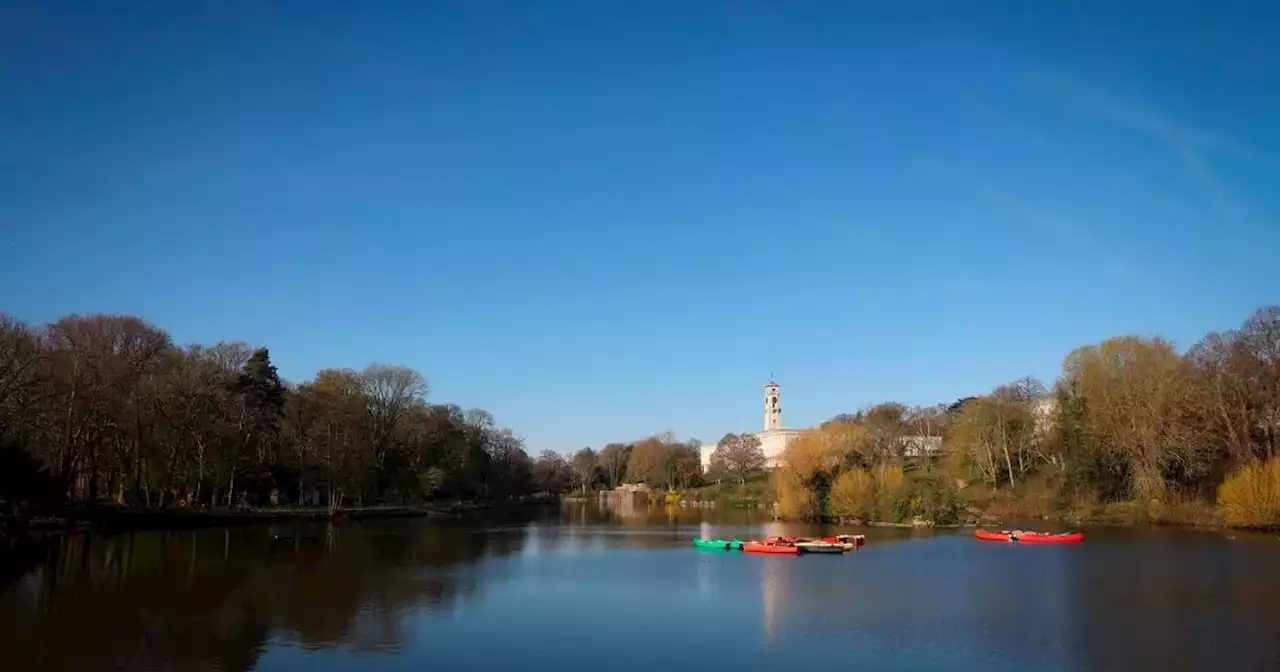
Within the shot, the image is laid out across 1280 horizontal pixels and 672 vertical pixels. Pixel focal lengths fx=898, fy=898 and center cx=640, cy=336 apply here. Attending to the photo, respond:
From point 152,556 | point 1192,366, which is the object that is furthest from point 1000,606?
point 1192,366

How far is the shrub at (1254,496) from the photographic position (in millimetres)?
44031

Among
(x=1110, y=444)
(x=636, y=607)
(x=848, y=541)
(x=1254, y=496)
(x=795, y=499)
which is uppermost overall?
(x=1110, y=444)

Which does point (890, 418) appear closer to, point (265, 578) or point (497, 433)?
point (497, 433)

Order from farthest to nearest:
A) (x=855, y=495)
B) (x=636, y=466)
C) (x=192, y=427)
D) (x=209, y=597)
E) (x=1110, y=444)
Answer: (x=636, y=466) → (x=855, y=495) → (x=1110, y=444) → (x=192, y=427) → (x=209, y=597)

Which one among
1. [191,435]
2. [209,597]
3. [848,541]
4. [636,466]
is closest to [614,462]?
[636,466]

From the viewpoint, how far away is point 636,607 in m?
24.7

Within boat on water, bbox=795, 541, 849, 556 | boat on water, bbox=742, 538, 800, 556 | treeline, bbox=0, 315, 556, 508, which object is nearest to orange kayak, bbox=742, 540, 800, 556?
boat on water, bbox=742, 538, 800, 556

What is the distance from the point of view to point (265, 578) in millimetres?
30109

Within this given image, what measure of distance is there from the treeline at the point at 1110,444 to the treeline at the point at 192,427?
1272 inches

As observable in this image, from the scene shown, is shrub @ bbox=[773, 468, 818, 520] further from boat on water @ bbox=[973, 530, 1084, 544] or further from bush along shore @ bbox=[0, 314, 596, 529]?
bush along shore @ bbox=[0, 314, 596, 529]

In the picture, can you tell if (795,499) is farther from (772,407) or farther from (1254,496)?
(772,407)

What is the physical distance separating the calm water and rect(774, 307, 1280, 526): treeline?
1052cm

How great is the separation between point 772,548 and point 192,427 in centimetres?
3459

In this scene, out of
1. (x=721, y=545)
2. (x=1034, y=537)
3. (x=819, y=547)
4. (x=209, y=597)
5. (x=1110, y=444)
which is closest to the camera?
(x=209, y=597)
